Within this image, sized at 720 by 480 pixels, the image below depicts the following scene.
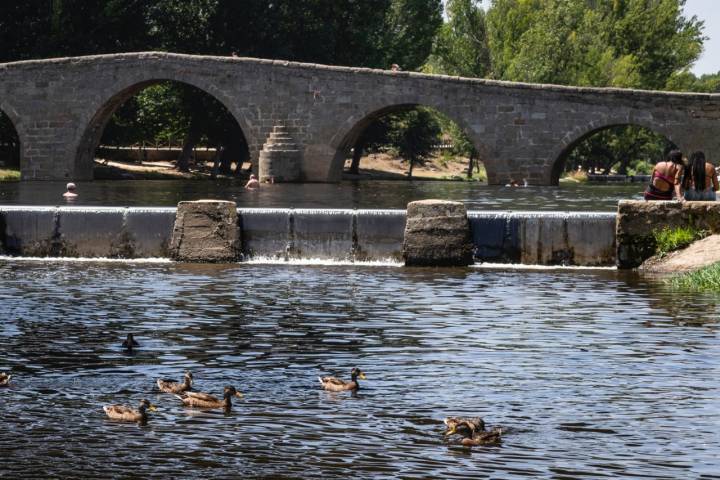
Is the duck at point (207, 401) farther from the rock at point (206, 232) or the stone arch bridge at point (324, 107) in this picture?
the stone arch bridge at point (324, 107)

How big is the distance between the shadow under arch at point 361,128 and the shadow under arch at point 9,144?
472 inches

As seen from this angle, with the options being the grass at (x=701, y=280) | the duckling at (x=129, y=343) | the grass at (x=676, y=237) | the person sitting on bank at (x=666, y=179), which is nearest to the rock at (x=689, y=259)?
the grass at (x=676, y=237)

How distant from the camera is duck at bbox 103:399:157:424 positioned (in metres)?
11.2

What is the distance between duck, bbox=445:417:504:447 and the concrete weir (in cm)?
1177

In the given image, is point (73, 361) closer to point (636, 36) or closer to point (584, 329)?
point (584, 329)

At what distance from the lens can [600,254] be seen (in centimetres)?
2227

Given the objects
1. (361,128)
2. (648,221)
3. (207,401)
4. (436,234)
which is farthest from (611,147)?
(207,401)

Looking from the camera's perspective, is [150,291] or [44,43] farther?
[44,43]

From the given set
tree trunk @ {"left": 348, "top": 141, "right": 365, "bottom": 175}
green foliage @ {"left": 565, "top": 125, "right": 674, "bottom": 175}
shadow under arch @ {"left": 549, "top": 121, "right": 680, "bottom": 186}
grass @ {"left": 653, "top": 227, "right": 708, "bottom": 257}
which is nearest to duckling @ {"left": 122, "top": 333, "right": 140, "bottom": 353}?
grass @ {"left": 653, "top": 227, "right": 708, "bottom": 257}

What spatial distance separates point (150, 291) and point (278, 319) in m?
3.12

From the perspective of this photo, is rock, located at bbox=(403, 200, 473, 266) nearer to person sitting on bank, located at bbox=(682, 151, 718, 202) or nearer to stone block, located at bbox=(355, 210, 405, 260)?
stone block, located at bbox=(355, 210, 405, 260)

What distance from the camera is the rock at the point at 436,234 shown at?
72.3ft

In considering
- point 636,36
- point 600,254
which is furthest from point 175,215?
point 636,36

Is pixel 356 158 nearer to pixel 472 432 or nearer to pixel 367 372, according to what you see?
pixel 367 372
